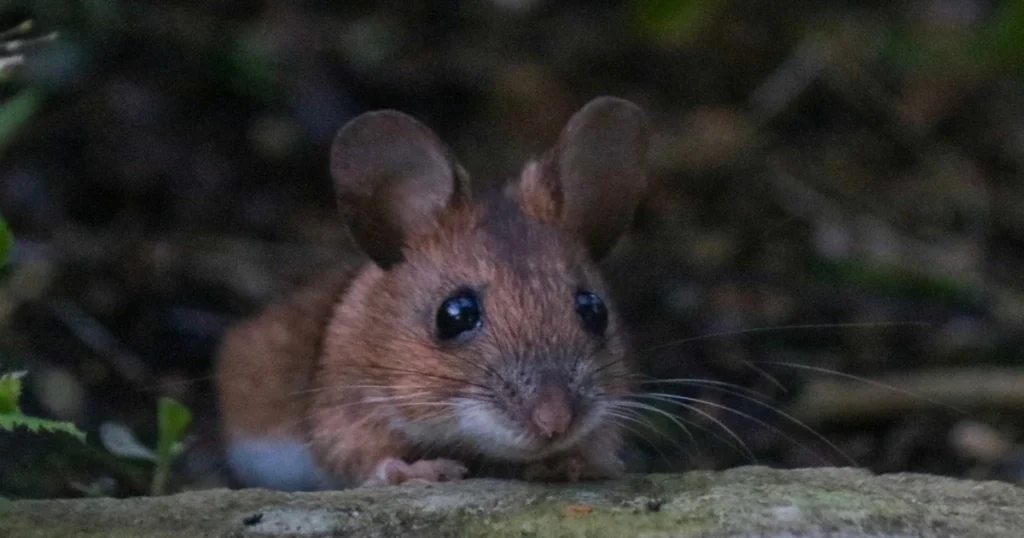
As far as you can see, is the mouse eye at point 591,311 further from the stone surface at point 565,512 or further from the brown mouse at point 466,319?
the stone surface at point 565,512

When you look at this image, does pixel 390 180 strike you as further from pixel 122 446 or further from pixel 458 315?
pixel 122 446

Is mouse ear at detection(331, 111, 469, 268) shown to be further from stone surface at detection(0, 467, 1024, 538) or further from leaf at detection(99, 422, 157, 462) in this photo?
stone surface at detection(0, 467, 1024, 538)

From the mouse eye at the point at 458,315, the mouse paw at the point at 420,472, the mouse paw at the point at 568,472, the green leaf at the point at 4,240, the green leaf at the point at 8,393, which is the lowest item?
the green leaf at the point at 8,393

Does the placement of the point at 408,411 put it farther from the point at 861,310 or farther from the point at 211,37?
the point at 211,37

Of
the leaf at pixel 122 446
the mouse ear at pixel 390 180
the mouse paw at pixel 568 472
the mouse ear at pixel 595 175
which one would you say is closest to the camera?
the mouse paw at pixel 568 472

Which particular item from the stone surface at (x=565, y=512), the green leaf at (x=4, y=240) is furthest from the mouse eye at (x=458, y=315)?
the green leaf at (x=4, y=240)

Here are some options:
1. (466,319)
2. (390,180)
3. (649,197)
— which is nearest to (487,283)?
(466,319)

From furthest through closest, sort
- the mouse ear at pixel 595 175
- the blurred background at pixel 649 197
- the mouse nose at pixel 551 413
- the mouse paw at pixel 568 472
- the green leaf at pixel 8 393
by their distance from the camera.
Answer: the blurred background at pixel 649 197
the mouse ear at pixel 595 175
the mouse paw at pixel 568 472
the mouse nose at pixel 551 413
the green leaf at pixel 8 393
